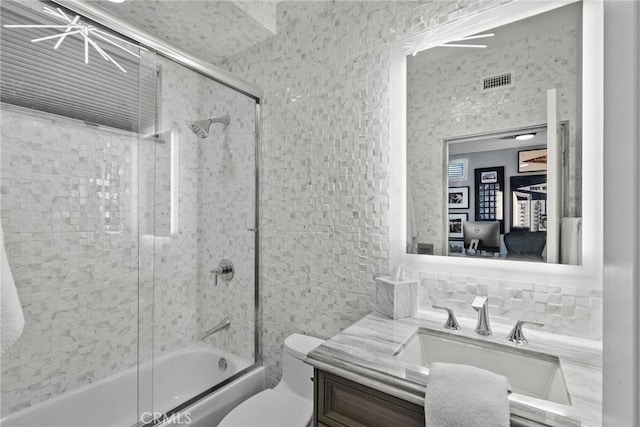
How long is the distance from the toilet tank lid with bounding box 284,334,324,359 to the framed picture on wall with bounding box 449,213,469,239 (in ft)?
2.62

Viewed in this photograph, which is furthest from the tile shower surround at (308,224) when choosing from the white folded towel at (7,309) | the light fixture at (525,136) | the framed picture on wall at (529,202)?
the light fixture at (525,136)

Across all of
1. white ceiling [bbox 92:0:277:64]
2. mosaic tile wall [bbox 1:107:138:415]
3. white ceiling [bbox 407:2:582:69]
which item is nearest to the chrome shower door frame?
white ceiling [bbox 92:0:277:64]

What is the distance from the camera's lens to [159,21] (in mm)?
1527

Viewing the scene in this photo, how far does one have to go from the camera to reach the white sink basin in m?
0.84

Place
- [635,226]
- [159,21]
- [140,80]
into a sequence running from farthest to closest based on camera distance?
1. [159,21]
2. [140,80]
3. [635,226]

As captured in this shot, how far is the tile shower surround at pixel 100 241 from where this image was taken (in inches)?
45.3

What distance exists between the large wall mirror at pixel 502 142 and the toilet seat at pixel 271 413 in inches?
30.9

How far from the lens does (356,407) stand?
826mm

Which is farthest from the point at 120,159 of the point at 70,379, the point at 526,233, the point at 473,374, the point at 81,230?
the point at 526,233

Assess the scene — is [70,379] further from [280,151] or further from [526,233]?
[526,233]

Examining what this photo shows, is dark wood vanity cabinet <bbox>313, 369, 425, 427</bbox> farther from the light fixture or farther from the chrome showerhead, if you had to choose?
the chrome showerhead

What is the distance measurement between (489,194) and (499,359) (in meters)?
0.56

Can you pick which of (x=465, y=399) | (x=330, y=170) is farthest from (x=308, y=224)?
(x=465, y=399)

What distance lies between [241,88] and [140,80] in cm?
52
